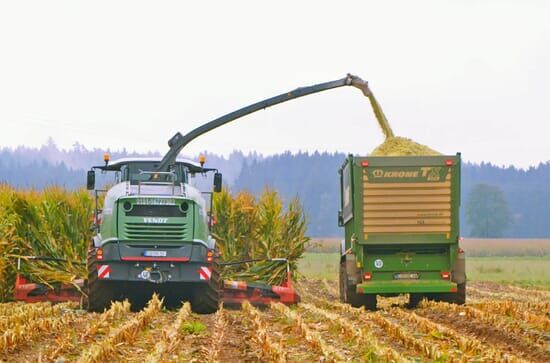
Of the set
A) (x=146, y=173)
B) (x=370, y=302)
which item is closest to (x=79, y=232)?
(x=146, y=173)

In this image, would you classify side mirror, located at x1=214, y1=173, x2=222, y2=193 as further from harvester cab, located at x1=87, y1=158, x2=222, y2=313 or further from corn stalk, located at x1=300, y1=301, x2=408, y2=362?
corn stalk, located at x1=300, y1=301, x2=408, y2=362

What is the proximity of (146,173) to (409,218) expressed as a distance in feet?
17.9

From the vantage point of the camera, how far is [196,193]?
65.6ft

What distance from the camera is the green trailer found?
21.0 meters

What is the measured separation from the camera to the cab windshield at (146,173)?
2011 cm

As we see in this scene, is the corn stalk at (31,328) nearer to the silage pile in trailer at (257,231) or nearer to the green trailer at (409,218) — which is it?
the green trailer at (409,218)

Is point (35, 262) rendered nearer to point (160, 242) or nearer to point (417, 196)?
point (160, 242)

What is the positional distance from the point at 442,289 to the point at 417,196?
1965mm

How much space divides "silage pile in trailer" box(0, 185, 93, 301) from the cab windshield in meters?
2.77

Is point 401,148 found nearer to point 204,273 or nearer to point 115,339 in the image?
point 204,273

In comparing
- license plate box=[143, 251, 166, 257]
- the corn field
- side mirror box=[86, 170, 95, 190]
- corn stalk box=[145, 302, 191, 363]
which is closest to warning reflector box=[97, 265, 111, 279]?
license plate box=[143, 251, 166, 257]

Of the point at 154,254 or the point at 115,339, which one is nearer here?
the point at 115,339

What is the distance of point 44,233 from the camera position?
23.8 meters

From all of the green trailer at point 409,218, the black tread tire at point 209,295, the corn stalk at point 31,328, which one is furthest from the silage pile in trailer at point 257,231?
the corn stalk at point 31,328
